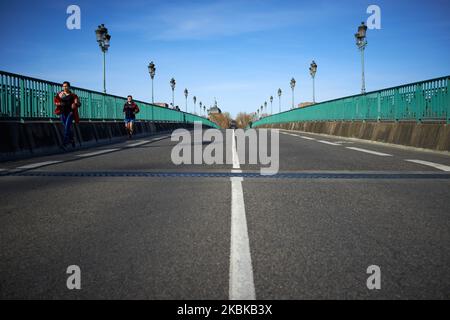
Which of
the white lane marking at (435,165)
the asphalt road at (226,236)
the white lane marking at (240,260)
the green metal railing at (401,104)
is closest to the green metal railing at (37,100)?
the asphalt road at (226,236)

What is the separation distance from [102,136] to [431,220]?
55.1 ft

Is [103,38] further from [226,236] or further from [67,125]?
[226,236]

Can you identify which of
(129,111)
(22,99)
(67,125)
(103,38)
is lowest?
(67,125)

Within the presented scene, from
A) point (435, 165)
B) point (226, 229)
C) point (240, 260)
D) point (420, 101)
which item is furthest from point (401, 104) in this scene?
point (240, 260)

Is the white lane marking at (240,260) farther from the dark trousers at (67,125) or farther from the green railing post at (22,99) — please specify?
the dark trousers at (67,125)

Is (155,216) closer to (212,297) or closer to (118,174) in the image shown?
(212,297)

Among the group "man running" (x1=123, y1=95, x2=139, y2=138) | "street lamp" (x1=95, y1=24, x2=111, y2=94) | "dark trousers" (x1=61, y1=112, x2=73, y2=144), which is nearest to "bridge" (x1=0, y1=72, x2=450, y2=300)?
"dark trousers" (x1=61, y1=112, x2=73, y2=144)

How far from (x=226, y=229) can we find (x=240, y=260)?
900mm

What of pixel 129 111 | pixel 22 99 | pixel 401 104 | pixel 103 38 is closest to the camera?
pixel 22 99

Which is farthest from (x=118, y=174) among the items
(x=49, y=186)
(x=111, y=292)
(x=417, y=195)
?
(x=111, y=292)

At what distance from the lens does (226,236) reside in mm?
3812

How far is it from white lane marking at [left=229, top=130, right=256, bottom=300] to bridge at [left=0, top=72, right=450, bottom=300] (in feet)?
0.04

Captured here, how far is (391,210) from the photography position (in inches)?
193

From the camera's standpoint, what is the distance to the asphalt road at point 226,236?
2689 mm
